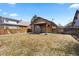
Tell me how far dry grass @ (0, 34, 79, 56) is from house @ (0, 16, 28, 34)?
90 mm

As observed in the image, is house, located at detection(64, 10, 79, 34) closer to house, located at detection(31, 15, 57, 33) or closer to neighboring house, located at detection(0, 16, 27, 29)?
house, located at detection(31, 15, 57, 33)

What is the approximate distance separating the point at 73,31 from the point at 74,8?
0.39 meters

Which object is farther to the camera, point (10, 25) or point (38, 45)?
point (10, 25)

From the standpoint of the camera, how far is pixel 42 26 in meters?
2.79

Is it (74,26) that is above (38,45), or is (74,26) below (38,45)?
above

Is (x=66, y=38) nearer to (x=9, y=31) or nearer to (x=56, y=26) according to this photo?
(x=56, y=26)

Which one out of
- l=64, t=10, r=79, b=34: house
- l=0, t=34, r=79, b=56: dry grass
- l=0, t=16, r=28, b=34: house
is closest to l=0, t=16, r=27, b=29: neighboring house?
l=0, t=16, r=28, b=34: house

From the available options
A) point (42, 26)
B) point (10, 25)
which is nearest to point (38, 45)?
point (42, 26)

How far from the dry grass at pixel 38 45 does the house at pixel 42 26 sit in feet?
0.29

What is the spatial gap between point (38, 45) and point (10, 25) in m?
0.62

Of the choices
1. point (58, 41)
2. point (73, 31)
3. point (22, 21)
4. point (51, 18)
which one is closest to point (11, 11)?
point (22, 21)

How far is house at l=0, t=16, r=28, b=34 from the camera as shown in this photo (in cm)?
278

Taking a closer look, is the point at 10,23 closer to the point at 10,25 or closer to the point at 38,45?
the point at 10,25

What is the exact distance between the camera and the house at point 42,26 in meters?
2.78
